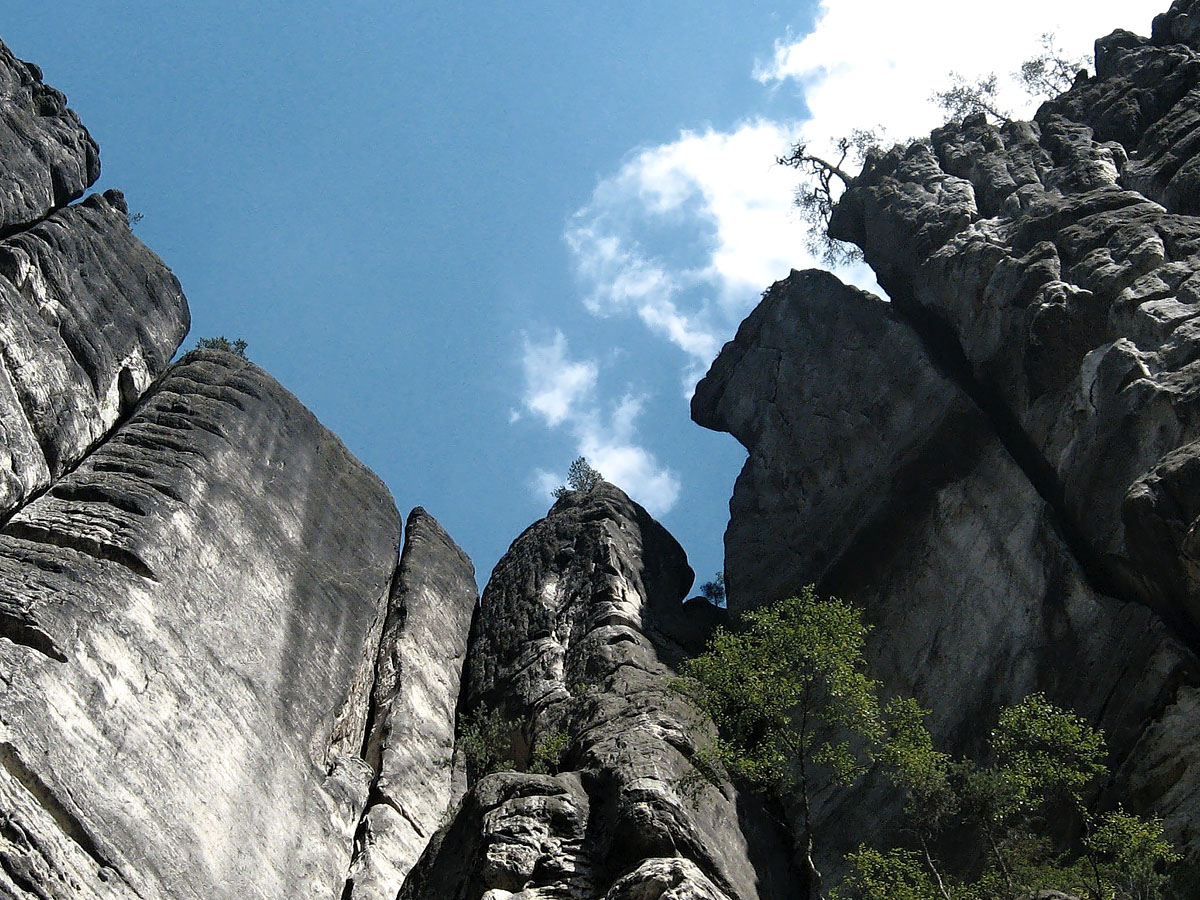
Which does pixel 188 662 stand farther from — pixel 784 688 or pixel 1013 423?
pixel 1013 423

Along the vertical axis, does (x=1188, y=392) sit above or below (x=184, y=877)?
above

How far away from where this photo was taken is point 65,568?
81.4 feet

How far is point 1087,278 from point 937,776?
15736 millimetres

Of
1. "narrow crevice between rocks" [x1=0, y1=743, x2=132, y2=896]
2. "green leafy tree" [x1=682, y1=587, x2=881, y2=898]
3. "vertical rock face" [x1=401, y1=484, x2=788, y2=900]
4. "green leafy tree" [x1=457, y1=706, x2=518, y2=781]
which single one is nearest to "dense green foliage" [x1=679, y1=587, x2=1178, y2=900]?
"green leafy tree" [x1=682, y1=587, x2=881, y2=898]

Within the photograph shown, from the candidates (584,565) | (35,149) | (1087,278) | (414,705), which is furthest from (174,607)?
(1087,278)

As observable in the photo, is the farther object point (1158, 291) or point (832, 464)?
point (832, 464)

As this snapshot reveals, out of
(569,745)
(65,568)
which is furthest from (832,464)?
(65,568)

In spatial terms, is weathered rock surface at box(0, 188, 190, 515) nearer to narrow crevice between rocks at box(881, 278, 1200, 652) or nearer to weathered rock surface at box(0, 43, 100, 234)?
weathered rock surface at box(0, 43, 100, 234)

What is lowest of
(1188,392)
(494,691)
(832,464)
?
(1188,392)

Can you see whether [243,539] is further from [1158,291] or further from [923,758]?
[1158,291]

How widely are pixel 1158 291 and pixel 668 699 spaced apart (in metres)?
15.6

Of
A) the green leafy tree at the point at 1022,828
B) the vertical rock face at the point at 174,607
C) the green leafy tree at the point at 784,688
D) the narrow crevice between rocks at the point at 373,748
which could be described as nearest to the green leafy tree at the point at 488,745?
the vertical rock face at the point at 174,607

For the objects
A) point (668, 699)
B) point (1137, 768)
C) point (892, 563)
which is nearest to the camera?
point (1137, 768)

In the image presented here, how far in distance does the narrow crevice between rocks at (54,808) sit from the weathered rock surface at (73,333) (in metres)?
8.55
